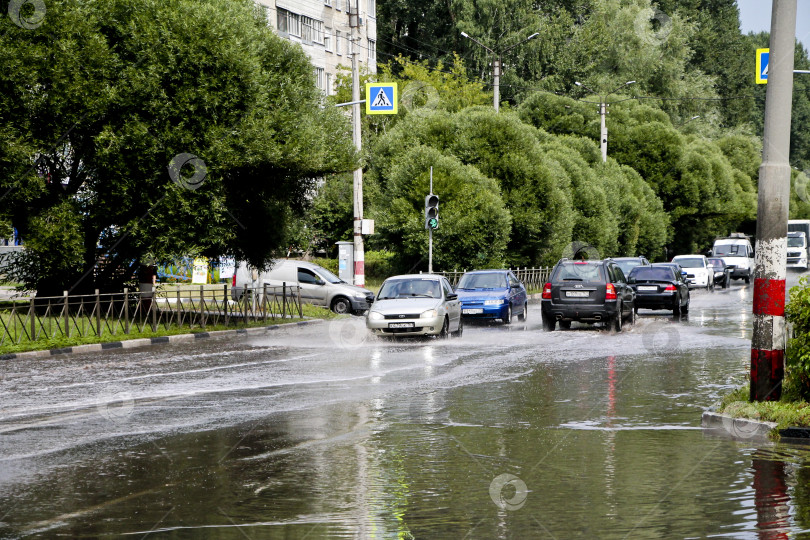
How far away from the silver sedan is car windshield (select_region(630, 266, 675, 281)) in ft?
29.8

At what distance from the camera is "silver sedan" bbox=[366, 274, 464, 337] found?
2211cm

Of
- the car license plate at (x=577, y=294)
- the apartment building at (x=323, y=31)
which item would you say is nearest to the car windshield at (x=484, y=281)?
the car license plate at (x=577, y=294)

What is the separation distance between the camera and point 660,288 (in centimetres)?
3052

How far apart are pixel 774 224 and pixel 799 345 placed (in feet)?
4.25

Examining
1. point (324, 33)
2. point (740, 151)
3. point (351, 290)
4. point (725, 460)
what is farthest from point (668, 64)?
point (725, 460)

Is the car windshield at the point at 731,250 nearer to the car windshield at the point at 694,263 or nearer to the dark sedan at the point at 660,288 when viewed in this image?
the car windshield at the point at 694,263

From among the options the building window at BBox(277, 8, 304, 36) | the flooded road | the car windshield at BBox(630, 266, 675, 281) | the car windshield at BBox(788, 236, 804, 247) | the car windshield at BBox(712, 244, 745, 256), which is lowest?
the flooded road

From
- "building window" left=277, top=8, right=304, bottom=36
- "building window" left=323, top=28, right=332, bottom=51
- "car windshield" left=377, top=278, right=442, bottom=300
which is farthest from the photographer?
"building window" left=323, top=28, right=332, bottom=51

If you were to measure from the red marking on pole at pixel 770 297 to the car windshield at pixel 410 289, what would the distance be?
13136 mm

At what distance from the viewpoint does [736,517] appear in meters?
6.71

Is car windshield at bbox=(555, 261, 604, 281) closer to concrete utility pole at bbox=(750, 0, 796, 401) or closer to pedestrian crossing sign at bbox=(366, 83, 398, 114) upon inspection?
pedestrian crossing sign at bbox=(366, 83, 398, 114)

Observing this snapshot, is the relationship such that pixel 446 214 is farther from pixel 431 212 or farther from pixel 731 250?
pixel 731 250

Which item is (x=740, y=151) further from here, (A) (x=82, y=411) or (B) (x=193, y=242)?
(A) (x=82, y=411)

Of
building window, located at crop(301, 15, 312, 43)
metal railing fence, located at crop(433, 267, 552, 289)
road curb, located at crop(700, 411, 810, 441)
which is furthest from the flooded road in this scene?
building window, located at crop(301, 15, 312, 43)
